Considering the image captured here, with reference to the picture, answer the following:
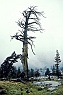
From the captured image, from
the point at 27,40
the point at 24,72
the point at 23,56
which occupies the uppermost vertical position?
the point at 27,40

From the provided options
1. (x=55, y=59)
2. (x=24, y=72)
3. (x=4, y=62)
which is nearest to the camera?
(x=24, y=72)

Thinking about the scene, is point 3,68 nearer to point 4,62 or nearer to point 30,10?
point 4,62

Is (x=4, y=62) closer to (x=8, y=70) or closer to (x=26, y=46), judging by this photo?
(x=8, y=70)

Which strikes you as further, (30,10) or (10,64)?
(10,64)

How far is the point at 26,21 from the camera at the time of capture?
2116 cm

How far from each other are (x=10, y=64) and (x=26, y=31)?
5348 millimetres

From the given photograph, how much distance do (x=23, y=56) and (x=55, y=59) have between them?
60328 mm

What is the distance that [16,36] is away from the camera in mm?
20766

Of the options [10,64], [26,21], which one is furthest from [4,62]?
[26,21]

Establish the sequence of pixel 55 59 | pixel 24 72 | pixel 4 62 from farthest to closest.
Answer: pixel 55 59
pixel 4 62
pixel 24 72

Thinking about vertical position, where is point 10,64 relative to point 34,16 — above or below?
below

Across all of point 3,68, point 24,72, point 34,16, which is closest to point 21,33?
point 34,16

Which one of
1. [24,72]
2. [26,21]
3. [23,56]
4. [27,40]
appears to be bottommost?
[24,72]

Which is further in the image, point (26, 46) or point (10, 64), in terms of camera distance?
point (10, 64)
